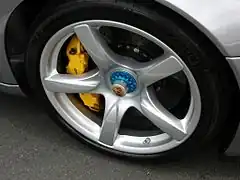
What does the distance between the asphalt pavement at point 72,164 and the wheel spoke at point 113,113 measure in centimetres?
17

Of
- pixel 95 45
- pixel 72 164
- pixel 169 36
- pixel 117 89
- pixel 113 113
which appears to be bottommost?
pixel 72 164

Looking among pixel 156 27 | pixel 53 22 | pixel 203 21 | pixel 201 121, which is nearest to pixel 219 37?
pixel 203 21

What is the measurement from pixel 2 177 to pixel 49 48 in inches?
22.3

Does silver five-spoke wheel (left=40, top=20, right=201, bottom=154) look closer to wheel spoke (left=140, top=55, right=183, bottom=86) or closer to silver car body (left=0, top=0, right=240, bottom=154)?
wheel spoke (left=140, top=55, right=183, bottom=86)

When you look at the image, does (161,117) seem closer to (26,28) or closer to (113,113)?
(113,113)

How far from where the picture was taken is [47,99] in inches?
86.3

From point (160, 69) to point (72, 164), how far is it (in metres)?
0.61

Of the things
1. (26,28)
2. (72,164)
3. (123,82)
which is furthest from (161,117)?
(26,28)

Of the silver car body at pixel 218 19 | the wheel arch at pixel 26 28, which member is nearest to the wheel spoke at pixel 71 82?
the wheel arch at pixel 26 28

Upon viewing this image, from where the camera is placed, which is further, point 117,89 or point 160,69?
point 117,89

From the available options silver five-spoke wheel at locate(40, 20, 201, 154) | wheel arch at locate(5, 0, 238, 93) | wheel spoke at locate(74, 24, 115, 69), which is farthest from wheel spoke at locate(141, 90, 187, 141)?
wheel arch at locate(5, 0, 238, 93)

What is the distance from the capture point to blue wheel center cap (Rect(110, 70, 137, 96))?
1990mm

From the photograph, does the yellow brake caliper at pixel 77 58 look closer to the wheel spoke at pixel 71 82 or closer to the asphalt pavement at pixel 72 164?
the wheel spoke at pixel 71 82

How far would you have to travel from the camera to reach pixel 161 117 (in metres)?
2.03
